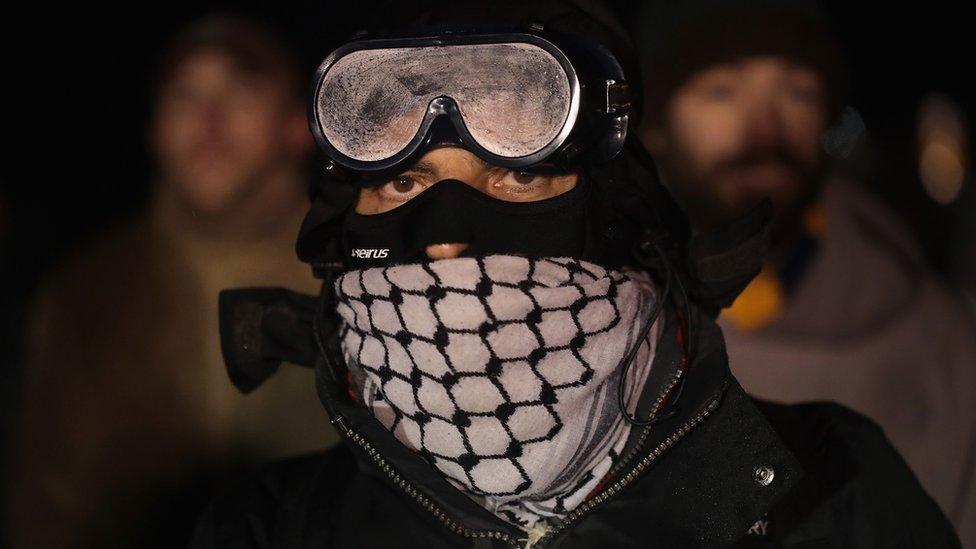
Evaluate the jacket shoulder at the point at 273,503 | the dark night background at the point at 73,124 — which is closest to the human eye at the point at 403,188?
the jacket shoulder at the point at 273,503

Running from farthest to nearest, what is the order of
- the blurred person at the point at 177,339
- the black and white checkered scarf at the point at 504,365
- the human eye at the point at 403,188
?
the blurred person at the point at 177,339 < the human eye at the point at 403,188 < the black and white checkered scarf at the point at 504,365

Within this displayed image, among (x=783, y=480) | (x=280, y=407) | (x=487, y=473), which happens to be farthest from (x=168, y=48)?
(x=783, y=480)

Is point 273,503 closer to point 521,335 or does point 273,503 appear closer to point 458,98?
point 521,335

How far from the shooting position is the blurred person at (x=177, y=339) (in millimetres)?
3223

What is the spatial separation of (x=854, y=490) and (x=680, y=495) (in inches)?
14.1

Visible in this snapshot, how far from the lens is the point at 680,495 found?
5.63 ft

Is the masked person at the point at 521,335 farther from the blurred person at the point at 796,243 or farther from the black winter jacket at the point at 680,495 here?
the blurred person at the point at 796,243

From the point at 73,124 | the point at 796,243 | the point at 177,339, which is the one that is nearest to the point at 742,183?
the point at 796,243

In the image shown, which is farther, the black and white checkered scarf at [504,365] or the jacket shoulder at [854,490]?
the jacket shoulder at [854,490]

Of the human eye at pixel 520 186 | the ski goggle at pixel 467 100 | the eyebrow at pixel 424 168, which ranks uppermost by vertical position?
the ski goggle at pixel 467 100

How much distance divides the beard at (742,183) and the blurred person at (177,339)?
1191mm

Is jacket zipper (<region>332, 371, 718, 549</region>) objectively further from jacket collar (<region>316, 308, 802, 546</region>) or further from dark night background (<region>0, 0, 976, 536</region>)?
dark night background (<region>0, 0, 976, 536</region>)

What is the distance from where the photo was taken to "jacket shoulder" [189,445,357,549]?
1.85 m

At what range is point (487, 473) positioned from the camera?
1.67m
